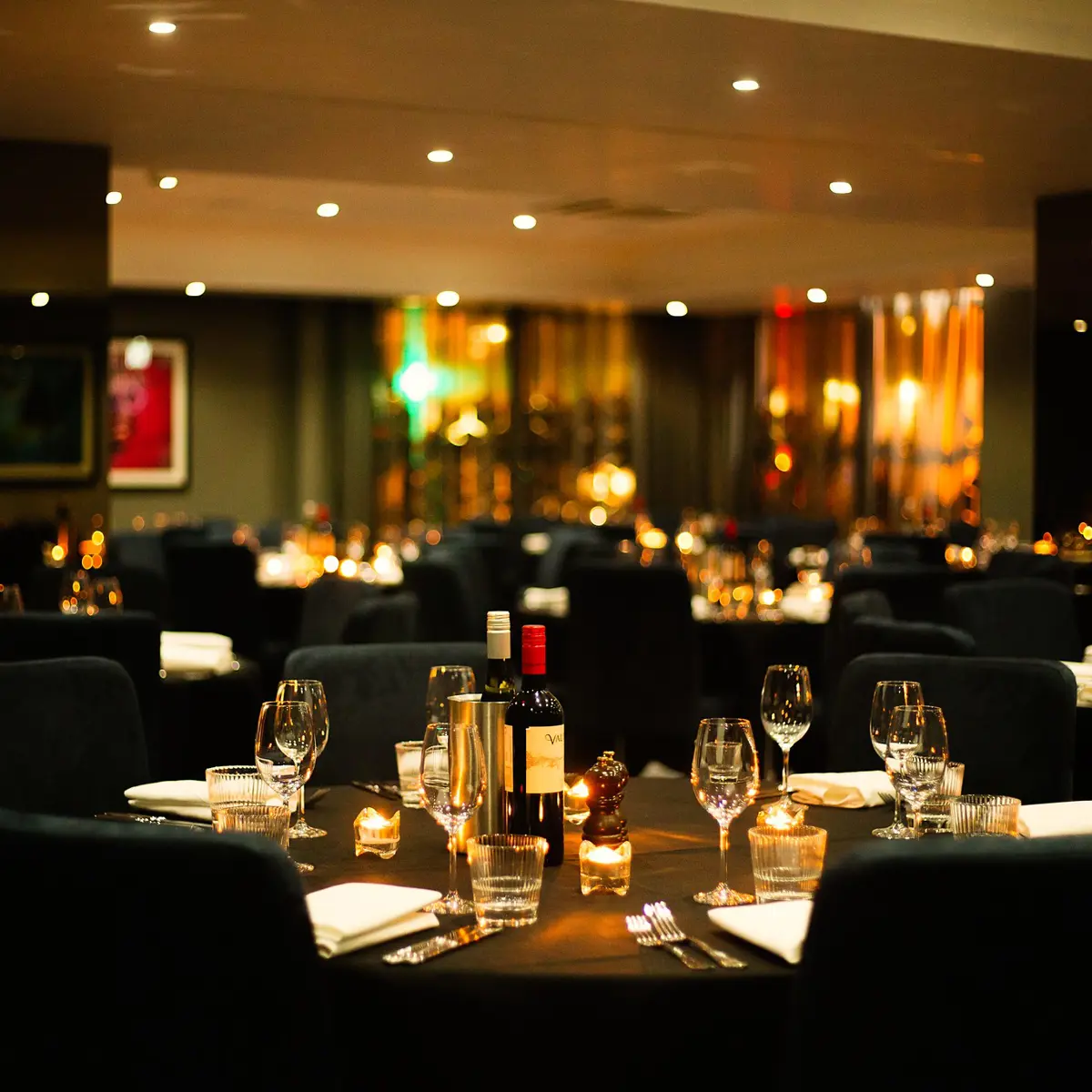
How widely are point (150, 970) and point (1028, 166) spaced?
273 inches

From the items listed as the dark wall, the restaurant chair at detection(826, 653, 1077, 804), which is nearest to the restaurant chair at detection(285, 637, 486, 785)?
the restaurant chair at detection(826, 653, 1077, 804)

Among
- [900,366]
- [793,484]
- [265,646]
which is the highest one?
[900,366]

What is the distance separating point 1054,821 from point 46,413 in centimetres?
600

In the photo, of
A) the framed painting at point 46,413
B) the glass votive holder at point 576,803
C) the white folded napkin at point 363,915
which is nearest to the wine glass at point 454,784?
the white folded napkin at point 363,915

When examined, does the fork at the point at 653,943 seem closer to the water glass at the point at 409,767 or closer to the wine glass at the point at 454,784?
the wine glass at the point at 454,784

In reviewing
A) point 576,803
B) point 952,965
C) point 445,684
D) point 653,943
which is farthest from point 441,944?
point 445,684

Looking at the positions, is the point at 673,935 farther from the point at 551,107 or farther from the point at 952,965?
the point at 551,107

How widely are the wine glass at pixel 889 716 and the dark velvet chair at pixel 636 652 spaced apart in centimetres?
275

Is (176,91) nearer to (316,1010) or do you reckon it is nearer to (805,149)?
(805,149)

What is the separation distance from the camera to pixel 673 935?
1.66m

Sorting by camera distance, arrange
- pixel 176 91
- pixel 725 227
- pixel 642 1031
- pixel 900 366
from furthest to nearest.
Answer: pixel 900 366 < pixel 725 227 < pixel 176 91 < pixel 642 1031

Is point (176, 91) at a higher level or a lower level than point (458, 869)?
higher

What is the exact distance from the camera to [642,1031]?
4.99 feet

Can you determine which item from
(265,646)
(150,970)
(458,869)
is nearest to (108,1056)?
(150,970)
